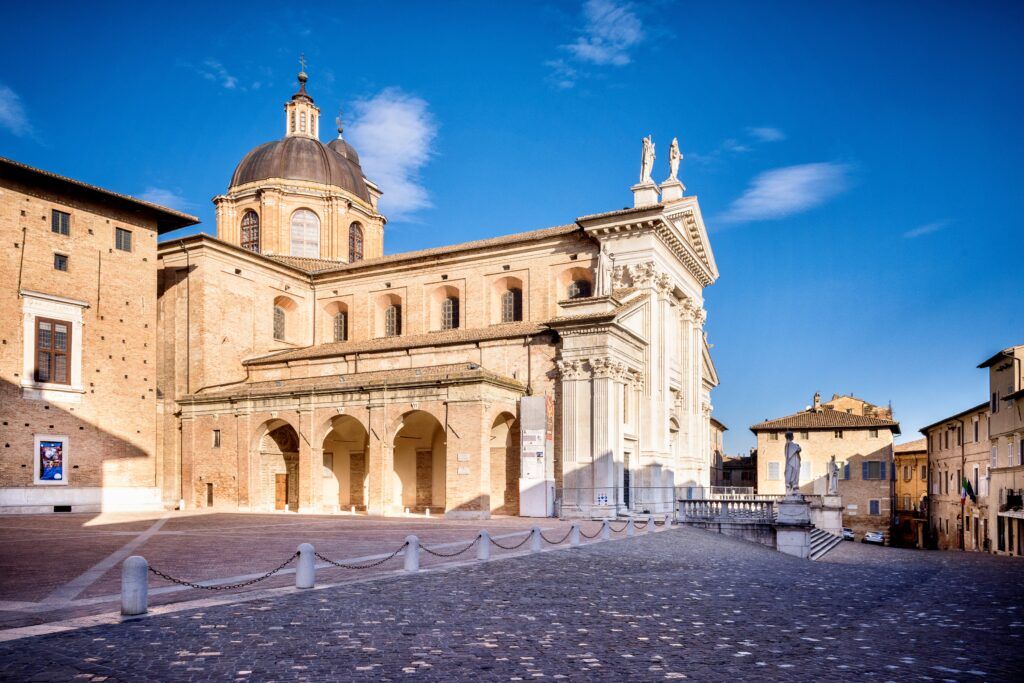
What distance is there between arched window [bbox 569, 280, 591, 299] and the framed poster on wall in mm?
20651

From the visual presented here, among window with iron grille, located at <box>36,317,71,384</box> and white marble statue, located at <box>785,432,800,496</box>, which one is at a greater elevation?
window with iron grille, located at <box>36,317,71,384</box>

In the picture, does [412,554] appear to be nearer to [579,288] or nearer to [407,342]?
[407,342]

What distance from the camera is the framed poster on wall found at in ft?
94.2

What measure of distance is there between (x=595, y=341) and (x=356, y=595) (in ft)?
67.6

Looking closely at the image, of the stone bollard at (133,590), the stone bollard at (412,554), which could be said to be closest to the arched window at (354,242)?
the stone bollard at (412,554)

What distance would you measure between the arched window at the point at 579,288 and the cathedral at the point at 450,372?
0.09 meters

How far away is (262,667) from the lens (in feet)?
24.2

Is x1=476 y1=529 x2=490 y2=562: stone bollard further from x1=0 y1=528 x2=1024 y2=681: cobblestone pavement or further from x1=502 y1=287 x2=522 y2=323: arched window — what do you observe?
x1=502 y1=287 x2=522 y2=323: arched window

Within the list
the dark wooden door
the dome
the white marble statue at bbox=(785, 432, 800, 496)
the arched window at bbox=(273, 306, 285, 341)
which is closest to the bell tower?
the dome

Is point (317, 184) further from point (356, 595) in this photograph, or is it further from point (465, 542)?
point (356, 595)

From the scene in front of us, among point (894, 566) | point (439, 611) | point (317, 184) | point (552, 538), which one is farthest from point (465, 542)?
point (317, 184)

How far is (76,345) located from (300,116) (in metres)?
23.7

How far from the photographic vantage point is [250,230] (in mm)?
46781

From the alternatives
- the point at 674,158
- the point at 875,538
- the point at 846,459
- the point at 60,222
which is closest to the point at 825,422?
the point at 846,459
